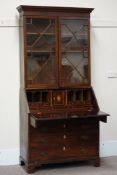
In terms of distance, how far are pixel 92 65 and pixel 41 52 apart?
875 millimetres

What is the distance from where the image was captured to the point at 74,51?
4914 millimetres

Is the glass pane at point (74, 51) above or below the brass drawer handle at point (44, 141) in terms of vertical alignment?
above

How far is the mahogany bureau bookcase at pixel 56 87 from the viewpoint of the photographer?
4668 millimetres

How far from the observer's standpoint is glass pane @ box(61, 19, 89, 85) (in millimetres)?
4863

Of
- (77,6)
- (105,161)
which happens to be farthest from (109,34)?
(105,161)

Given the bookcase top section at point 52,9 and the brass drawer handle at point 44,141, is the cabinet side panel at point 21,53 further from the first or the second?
the brass drawer handle at point 44,141

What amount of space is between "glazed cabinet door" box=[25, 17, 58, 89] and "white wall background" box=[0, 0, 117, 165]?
0.30m

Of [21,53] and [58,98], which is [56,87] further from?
[21,53]

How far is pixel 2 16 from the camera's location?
4902 mm

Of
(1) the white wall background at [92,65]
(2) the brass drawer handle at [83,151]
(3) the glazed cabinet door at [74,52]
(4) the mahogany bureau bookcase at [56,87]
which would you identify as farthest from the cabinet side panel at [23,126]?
(2) the brass drawer handle at [83,151]

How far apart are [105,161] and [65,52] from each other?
1.58 m

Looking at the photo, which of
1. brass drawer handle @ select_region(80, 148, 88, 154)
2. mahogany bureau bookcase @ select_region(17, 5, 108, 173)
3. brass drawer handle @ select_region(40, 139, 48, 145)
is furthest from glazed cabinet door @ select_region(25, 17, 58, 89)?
brass drawer handle @ select_region(80, 148, 88, 154)

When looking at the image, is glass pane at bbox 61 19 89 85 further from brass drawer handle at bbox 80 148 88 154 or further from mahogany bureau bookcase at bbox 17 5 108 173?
brass drawer handle at bbox 80 148 88 154

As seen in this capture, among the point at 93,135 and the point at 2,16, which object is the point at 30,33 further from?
the point at 93,135
